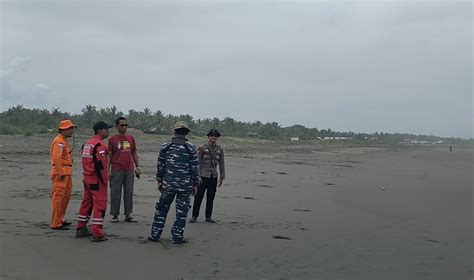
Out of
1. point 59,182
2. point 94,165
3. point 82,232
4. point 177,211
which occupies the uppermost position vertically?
point 94,165

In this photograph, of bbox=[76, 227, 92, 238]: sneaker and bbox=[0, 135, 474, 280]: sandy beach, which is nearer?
bbox=[0, 135, 474, 280]: sandy beach

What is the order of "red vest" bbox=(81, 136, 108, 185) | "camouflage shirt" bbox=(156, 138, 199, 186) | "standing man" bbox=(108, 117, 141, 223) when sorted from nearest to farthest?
"red vest" bbox=(81, 136, 108, 185), "camouflage shirt" bbox=(156, 138, 199, 186), "standing man" bbox=(108, 117, 141, 223)

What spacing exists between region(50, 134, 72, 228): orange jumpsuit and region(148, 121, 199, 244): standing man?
4.91 ft

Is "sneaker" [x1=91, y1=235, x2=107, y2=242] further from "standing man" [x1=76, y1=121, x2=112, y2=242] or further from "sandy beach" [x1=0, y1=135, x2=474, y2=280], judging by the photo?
"standing man" [x1=76, y1=121, x2=112, y2=242]

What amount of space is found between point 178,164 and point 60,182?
190 cm

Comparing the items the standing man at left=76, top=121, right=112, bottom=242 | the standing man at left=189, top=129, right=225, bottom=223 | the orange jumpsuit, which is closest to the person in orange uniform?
the orange jumpsuit

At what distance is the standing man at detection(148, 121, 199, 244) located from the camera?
6.66 m

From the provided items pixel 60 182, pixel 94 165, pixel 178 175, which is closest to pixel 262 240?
pixel 178 175

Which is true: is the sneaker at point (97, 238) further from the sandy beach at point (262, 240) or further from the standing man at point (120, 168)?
the standing man at point (120, 168)

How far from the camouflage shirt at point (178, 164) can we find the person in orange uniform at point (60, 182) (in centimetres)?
150

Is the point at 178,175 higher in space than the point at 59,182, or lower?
higher

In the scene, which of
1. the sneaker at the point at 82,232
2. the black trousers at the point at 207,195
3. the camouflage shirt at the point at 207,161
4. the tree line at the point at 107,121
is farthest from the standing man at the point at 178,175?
the tree line at the point at 107,121

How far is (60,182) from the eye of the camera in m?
6.89

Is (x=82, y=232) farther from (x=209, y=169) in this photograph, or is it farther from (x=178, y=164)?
(x=209, y=169)
